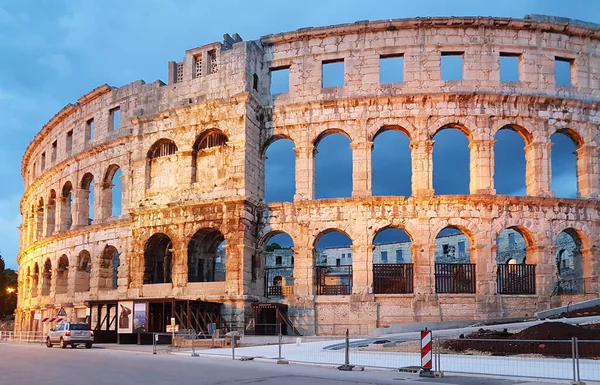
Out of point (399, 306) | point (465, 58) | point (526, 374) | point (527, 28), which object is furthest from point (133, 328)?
point (527, 28)

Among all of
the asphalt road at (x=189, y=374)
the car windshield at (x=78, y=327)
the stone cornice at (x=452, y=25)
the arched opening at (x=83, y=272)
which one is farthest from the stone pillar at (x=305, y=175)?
the arched opening at (x=83, y=272)

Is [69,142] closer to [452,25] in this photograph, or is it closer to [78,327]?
[78,327]

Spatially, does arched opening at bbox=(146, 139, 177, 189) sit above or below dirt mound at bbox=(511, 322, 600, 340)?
above

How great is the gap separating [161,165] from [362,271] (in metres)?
11.4

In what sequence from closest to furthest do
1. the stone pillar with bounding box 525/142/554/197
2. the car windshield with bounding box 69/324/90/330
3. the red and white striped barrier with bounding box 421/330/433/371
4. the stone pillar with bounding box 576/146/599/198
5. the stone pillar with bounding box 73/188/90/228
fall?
the red and white striped barrier with bounding box 421/330/433/371 → the car windshield with bounding box 69/324/90/330 → the stone pillar with bounding box 525/142/554/197 → the stone pillar with bounding box 576/146/599/198 → the stone pillar with bounding box 73/188/90/228

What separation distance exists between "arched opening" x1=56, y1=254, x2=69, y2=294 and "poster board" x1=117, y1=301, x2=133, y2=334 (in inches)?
554

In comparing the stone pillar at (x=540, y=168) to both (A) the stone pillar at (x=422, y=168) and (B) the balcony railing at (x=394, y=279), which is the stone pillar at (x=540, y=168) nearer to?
(A) the stone pillar at (x=422, y=168)

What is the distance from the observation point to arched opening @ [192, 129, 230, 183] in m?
29.4

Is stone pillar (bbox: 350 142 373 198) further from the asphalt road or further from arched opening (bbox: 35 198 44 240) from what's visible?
arched opening (bbox: 35 198 44 240)

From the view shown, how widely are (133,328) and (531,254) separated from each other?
17.3 metres

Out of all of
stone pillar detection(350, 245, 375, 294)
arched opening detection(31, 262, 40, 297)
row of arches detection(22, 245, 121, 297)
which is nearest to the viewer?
stone pillar detection(350, 245, 375, 294)

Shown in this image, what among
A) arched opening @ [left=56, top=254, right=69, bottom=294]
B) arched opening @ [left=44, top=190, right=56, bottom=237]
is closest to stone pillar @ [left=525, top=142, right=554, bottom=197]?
arched opening @ [left=56, top=254, right=69, bottom=294]

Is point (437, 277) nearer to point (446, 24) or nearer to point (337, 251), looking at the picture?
point (446, 24)

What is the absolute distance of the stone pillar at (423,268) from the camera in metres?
27.3
